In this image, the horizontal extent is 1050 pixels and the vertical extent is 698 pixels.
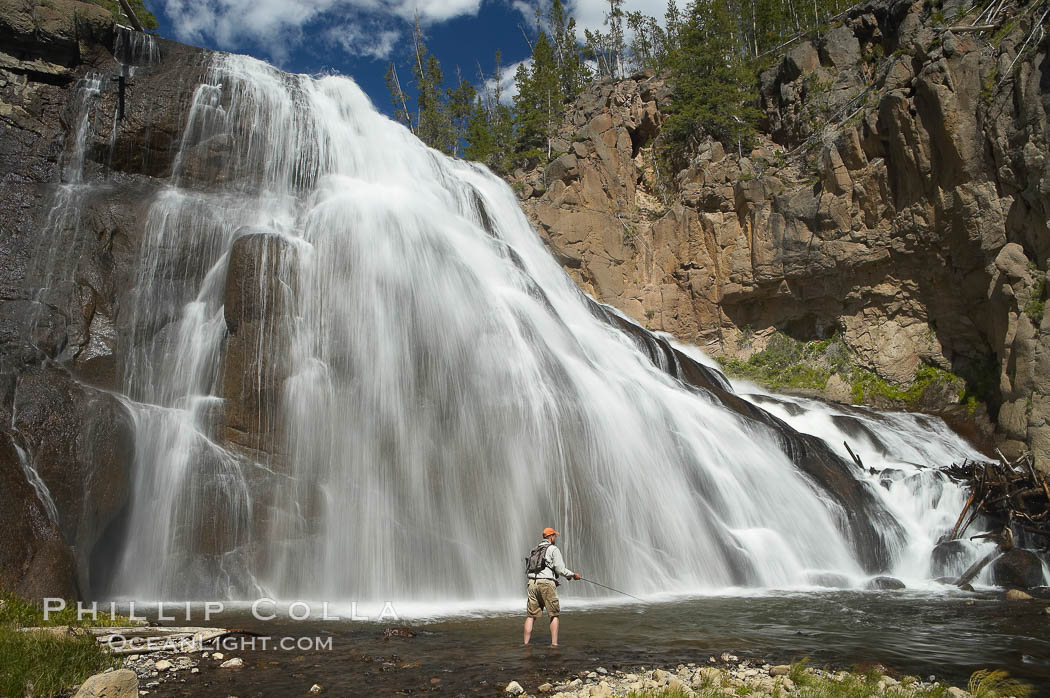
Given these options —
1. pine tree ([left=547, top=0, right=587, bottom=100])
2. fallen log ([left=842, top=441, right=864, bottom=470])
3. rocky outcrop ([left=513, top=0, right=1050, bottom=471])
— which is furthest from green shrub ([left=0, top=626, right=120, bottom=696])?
pine tree ([left=547, top=0, right=587, bottom=100])

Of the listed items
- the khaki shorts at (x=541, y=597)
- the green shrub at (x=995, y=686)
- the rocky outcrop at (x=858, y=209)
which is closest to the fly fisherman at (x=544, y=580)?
the khaki shorts at (x=541, y=597)

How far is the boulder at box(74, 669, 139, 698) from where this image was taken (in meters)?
5.24

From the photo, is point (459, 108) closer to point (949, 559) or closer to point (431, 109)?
point (431, 109)

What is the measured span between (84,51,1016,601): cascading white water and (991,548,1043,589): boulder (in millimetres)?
1744

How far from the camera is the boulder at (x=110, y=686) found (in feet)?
17.2

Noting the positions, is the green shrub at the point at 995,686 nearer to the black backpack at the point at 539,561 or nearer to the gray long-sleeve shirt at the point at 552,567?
the gray long-sleeve shirt at the point at 552,567

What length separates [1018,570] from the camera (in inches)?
→ 518

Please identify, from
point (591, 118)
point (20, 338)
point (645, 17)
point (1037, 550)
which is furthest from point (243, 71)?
point (645, 17)

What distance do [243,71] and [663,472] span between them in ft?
57.2

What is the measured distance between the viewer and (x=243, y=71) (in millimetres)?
21359

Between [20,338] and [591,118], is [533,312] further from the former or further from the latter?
[591,118]

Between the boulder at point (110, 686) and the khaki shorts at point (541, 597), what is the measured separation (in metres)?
4.22

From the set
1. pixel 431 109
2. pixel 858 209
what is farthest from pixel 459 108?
pixel 858 209

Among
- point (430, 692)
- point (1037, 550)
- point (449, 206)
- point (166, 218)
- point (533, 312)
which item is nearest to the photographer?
point (430, 692)
